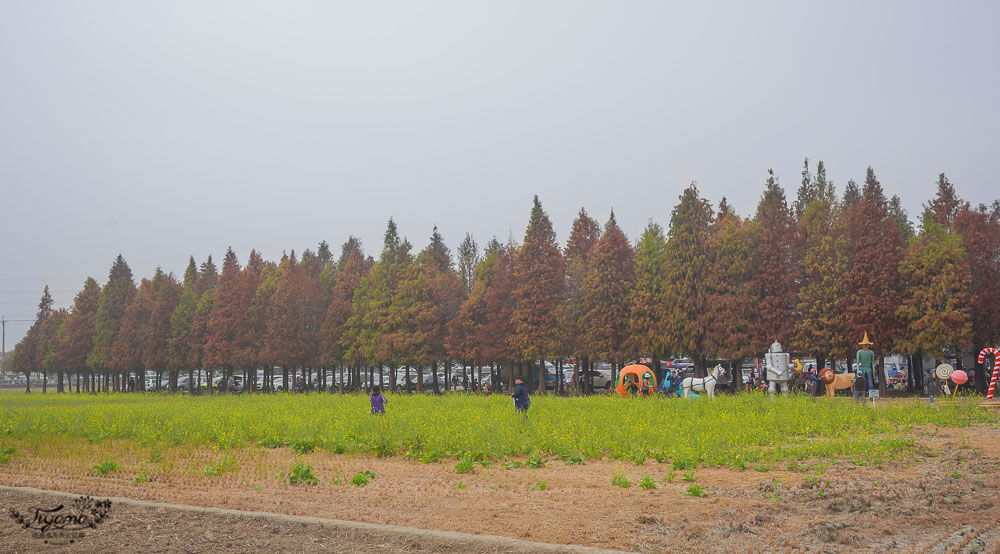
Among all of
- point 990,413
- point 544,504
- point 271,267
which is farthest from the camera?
point 271,267

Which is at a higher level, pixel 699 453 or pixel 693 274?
pixel 693 274

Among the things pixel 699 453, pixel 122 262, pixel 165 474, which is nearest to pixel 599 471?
pixel 699 453

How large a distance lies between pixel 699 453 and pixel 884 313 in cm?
2679

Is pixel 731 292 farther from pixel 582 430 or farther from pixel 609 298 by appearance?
A: pixel 582 430

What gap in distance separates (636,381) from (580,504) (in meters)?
23.2

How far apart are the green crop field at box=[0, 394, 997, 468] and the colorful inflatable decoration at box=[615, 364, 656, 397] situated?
22.6ft

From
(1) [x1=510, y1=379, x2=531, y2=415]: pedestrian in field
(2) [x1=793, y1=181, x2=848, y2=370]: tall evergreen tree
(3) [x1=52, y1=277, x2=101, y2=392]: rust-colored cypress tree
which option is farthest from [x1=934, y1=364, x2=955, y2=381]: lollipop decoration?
(3) [x1=52, y1=277, x2=101, y2=392]: rust-colored cypress tree

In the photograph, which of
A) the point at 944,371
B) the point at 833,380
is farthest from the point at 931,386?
the point at 833,380

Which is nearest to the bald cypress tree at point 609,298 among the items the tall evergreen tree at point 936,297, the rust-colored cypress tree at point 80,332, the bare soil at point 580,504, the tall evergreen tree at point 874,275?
the tall evergreen tree at point 874,275

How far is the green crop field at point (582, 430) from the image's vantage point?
13.9 meters

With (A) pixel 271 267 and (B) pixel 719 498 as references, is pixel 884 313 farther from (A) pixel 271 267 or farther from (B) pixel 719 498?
(A) pixel 271 267

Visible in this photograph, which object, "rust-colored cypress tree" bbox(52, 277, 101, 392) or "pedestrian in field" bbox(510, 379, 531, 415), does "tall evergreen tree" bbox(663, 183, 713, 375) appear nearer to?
"pedestrian in field" bbox(510, 379, 531, 415)

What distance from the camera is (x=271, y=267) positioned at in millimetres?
63219

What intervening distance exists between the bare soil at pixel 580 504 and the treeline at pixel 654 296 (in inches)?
937
